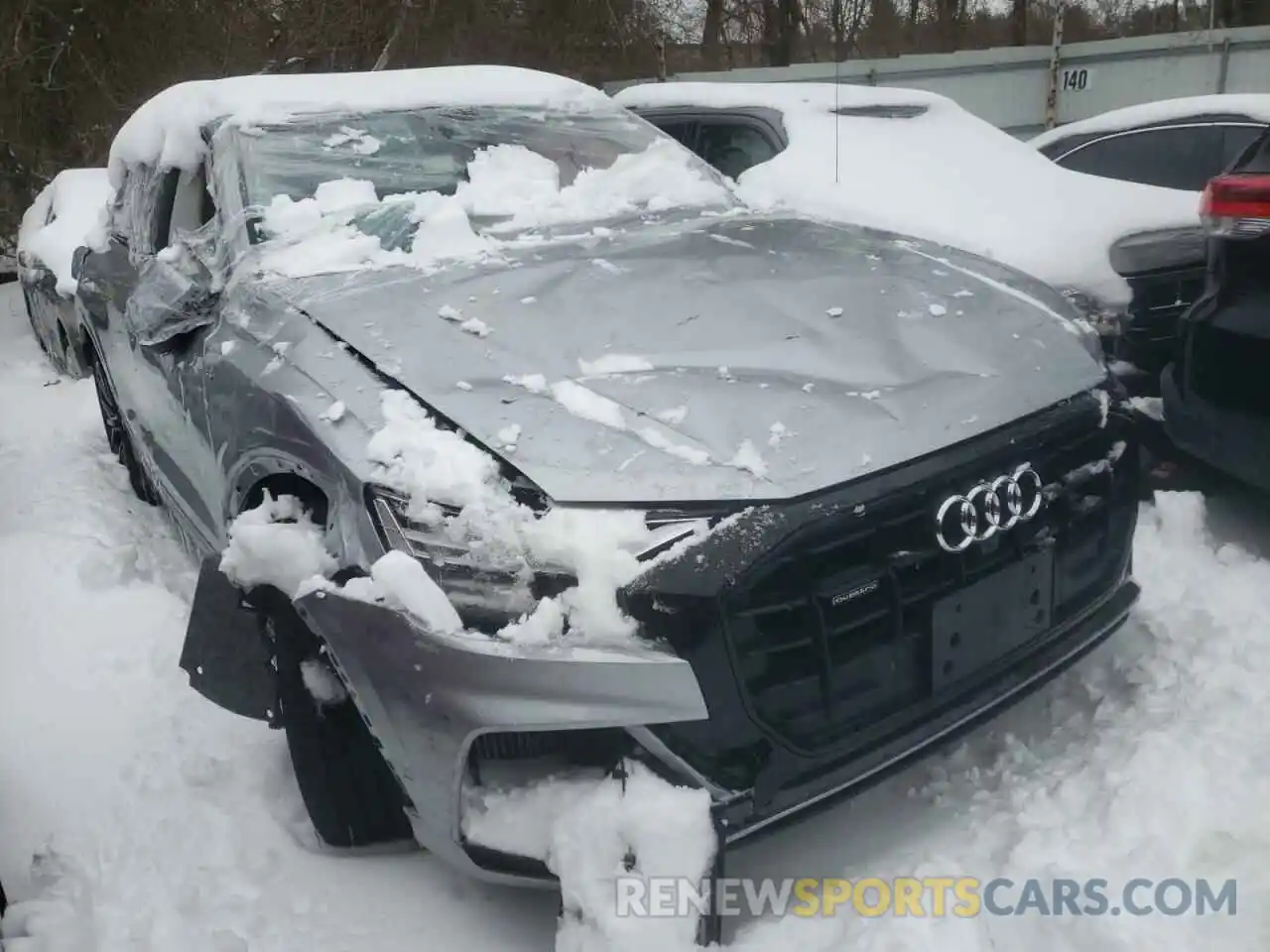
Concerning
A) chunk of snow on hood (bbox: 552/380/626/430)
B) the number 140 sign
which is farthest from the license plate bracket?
the number 140 sign

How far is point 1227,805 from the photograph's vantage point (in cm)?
233

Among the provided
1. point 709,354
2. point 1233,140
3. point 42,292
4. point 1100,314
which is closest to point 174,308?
point 709,354

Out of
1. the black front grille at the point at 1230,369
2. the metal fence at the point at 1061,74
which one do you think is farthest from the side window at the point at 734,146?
the metal fence at the point at 1061,74

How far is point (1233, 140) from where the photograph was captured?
5.68 metres

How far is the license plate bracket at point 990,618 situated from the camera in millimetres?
2189

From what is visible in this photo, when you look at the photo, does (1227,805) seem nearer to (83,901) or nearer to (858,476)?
(858,476)

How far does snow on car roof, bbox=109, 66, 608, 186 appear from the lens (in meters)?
3.54

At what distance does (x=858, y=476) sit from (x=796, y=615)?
276 mm

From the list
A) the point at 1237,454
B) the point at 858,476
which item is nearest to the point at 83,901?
the point at 858,476

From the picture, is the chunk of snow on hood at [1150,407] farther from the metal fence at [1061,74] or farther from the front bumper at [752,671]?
the metal fence at [1061,74]

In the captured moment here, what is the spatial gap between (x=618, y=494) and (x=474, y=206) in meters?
1.61

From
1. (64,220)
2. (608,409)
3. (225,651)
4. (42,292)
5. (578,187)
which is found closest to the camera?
(608,409)

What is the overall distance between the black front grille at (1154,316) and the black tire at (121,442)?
13.0 ft

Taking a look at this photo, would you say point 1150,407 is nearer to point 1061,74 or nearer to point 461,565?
point 461,565
